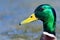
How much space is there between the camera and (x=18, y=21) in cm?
812

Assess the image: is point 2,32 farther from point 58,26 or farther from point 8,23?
point 58,26

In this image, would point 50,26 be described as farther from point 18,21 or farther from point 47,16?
point 18,21

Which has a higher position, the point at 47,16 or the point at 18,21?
the point at 47,16

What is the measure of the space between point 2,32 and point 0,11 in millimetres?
1338

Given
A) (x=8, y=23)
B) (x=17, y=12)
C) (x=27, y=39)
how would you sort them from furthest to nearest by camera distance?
(x=17, y=12)
(x=8, y=23)
(x=27, y=39)

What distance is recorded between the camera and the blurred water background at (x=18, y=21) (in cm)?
756

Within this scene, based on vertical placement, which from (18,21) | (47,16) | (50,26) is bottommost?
(18,21)

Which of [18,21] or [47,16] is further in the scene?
[18,21]

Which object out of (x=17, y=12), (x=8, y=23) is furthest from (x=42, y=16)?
(x=17, y=12)

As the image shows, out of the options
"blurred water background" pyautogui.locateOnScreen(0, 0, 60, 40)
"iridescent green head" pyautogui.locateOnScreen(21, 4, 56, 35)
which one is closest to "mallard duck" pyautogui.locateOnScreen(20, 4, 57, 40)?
"iridescent green head" pyautogui.locateOnScreen(21, 4, 56, 35)

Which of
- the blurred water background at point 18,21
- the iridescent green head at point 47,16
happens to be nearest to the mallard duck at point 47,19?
the iridescent green head at point 47,16

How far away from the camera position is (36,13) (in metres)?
4.78

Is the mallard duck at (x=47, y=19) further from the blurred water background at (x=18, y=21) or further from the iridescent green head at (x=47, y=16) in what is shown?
the blurred water background at (x=18, y=21)

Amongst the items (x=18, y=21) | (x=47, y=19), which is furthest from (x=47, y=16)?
(x=18, y=21)
